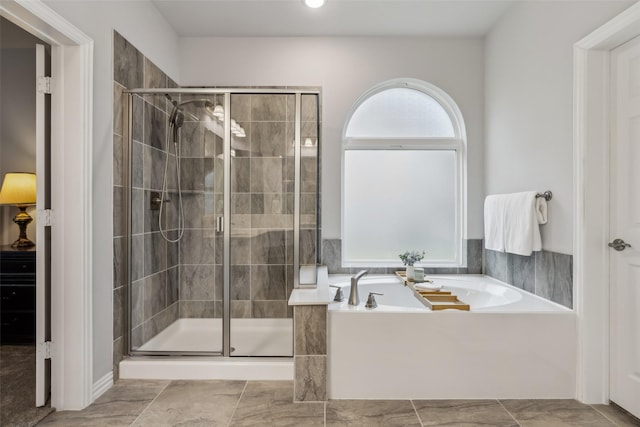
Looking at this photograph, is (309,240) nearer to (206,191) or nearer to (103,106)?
(206,191)

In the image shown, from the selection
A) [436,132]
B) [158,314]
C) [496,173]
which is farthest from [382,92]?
[158,314]

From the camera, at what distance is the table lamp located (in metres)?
2.89

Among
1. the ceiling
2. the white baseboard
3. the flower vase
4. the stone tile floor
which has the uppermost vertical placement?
the ceiling

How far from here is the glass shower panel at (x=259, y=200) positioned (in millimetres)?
2479

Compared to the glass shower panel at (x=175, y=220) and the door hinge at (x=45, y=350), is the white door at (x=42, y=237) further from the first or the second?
the glass shower panel at (x=175, y=220)

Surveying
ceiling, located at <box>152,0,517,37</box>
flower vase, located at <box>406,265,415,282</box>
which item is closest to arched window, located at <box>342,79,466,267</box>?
flower vase, located at <box>406,265,415,282</box>

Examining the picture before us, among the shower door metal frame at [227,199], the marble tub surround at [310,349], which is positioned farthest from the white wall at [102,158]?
the marble tub surround at [310,349]

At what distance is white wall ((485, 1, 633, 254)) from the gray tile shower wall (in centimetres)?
248

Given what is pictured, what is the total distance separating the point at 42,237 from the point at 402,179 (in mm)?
2687

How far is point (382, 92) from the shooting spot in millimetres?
3422

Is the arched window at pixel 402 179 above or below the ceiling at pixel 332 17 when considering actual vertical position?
below

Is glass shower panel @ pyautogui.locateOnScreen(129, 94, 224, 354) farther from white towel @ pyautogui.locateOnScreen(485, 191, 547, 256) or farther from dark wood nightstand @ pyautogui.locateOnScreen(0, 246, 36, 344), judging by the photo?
white towel @ pyautogui.locateOnScreen(485, 191, 547, 256)

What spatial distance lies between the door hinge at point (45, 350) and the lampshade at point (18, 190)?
57.9 inches

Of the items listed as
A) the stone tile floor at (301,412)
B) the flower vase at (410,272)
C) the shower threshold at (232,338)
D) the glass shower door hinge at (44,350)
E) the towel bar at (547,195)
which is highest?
the towel bar at (547,195)
